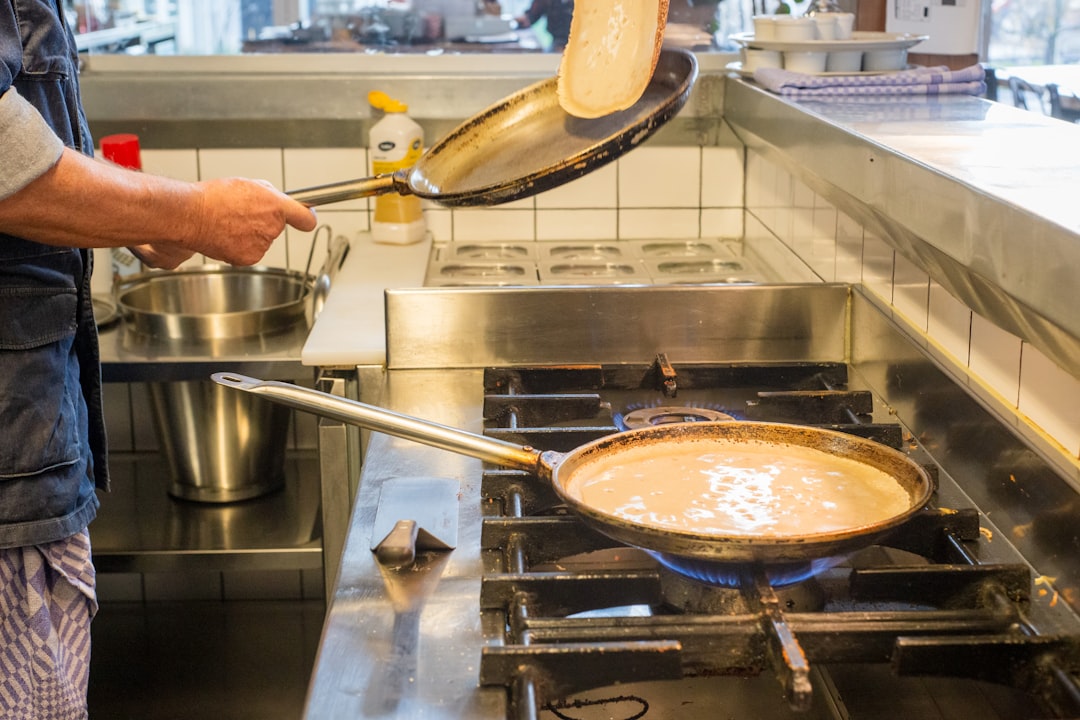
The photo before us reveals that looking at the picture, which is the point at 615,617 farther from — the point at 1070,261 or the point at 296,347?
the point at 296,347

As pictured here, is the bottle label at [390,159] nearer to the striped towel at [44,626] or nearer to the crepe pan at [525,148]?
the crepe pan at [525,148]

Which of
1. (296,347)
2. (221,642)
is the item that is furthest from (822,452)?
(221,642)

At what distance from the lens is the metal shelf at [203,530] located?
6.48 ft

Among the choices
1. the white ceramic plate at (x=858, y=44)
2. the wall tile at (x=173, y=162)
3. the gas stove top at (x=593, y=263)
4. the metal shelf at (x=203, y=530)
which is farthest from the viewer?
the wall tile at (x=173, y=162)

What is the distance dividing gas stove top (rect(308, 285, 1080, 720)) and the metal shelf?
628 millimetres

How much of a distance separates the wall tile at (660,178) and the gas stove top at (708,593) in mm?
963

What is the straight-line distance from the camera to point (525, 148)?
4.67ft

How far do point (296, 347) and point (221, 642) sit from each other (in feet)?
Result: 2.72

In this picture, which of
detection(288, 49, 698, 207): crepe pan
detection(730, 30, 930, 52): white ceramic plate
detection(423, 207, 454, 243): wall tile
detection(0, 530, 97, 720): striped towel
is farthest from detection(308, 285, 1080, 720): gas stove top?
detection(423, 207, 454, 243): wall tile

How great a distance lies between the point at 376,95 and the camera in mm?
2295

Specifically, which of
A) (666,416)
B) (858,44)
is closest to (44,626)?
(666,416)

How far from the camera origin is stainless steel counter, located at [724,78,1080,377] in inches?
31.0

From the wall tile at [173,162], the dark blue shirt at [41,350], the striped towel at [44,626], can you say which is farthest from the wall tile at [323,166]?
the striped towel at [44,626]

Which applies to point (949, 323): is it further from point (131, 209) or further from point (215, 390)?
point (215, 390)
